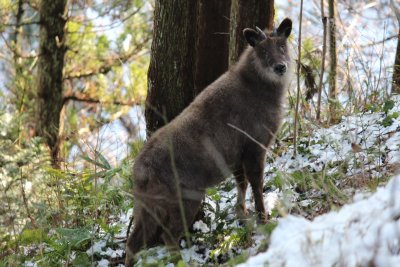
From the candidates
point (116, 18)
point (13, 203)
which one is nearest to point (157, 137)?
point (13, 203)

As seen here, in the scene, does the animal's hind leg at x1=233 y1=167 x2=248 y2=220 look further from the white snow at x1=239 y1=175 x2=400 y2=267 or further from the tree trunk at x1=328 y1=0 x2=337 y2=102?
the tree trunk at x1=328 y1=0 x2=337 y2=102

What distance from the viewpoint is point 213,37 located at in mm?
6820

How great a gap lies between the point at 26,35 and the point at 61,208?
28.1 feet

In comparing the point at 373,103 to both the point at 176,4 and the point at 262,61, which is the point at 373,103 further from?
the point at 176,4

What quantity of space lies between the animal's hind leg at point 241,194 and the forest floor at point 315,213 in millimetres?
74

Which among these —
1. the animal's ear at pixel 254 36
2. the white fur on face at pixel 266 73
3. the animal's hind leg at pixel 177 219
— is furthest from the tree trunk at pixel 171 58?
the animal's hind leg at pixel 177 219

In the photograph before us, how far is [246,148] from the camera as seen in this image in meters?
5.62

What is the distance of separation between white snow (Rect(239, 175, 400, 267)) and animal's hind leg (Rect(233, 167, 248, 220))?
6.73ft

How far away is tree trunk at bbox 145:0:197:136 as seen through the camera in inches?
245

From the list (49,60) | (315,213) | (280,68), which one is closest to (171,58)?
(280,68)

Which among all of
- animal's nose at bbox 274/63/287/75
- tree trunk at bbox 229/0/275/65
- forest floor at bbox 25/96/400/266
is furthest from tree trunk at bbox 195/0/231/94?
forest floor at bbox 25/96/400/266

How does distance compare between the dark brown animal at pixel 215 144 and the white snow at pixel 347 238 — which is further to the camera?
the dark brown animal at pixel 215 144

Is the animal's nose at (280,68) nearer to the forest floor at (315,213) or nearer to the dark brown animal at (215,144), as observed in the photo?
the dark brown animal at (215,144)

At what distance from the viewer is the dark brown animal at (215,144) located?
16.7 feet
